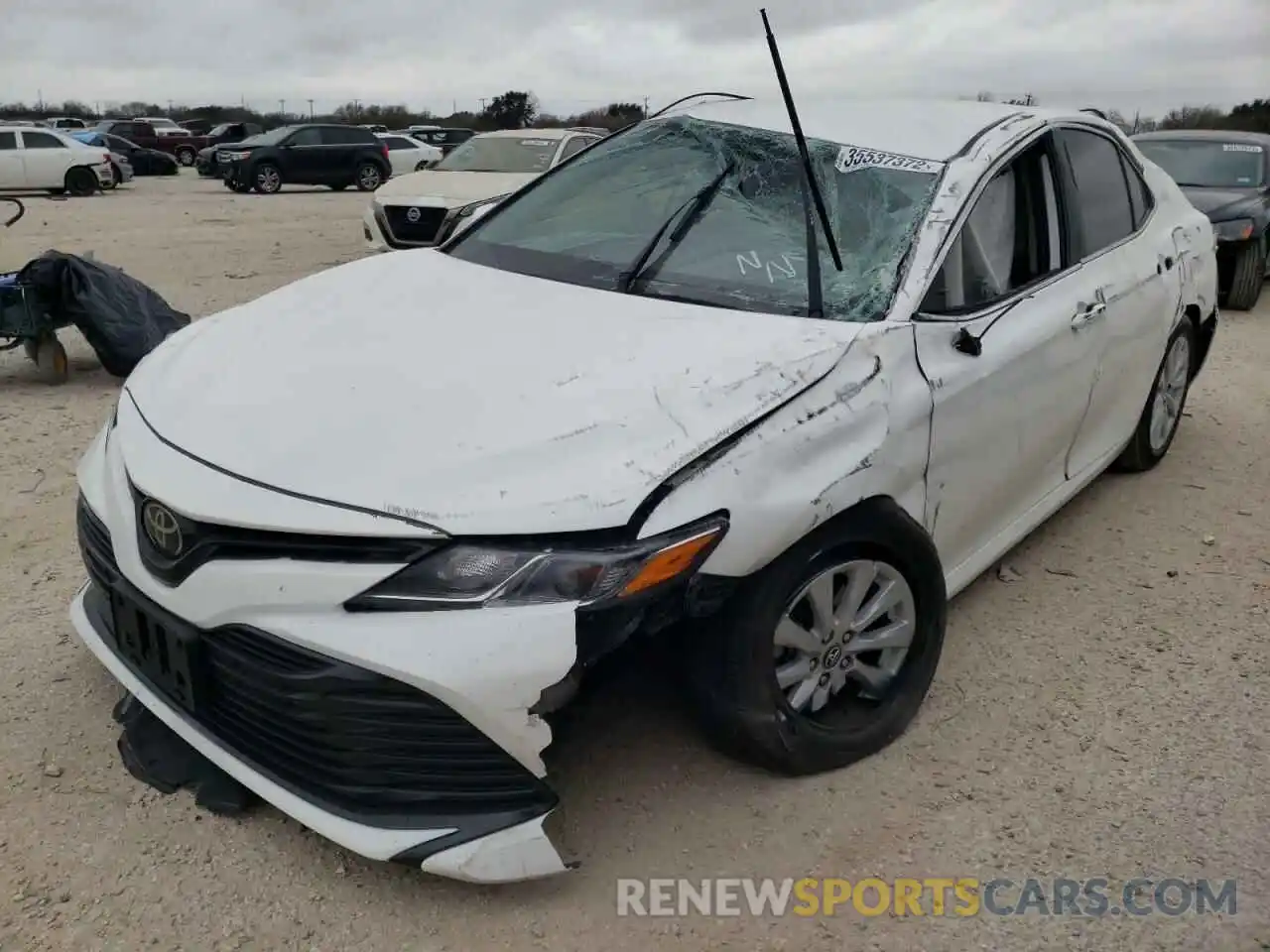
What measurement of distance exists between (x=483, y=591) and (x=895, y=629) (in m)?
1.19

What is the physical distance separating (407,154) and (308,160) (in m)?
4.57

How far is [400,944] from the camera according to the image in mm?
2133

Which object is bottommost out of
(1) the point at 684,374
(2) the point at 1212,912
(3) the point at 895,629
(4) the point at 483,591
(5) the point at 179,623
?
(2) the point at 1212,912

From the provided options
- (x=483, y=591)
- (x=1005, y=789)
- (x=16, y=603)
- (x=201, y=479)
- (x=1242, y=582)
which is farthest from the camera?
(x=1242, y=582)

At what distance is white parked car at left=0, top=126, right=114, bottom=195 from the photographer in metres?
20.3

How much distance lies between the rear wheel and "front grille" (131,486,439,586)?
75.7 feet

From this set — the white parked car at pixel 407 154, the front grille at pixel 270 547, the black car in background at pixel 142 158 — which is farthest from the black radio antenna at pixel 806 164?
the black car in background at pixel 142 158

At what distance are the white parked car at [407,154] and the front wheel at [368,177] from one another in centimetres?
292

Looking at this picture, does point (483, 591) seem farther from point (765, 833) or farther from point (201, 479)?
point (765, 833)

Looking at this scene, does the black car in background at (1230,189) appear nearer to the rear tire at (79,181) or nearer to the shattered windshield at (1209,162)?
the shattered windshield at (1209,162)

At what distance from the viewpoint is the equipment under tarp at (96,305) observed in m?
5.96

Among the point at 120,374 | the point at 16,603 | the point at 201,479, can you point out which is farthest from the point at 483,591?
the point at 120,374

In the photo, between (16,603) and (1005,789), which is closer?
(1005,789)

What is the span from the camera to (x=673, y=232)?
3.09 metres
